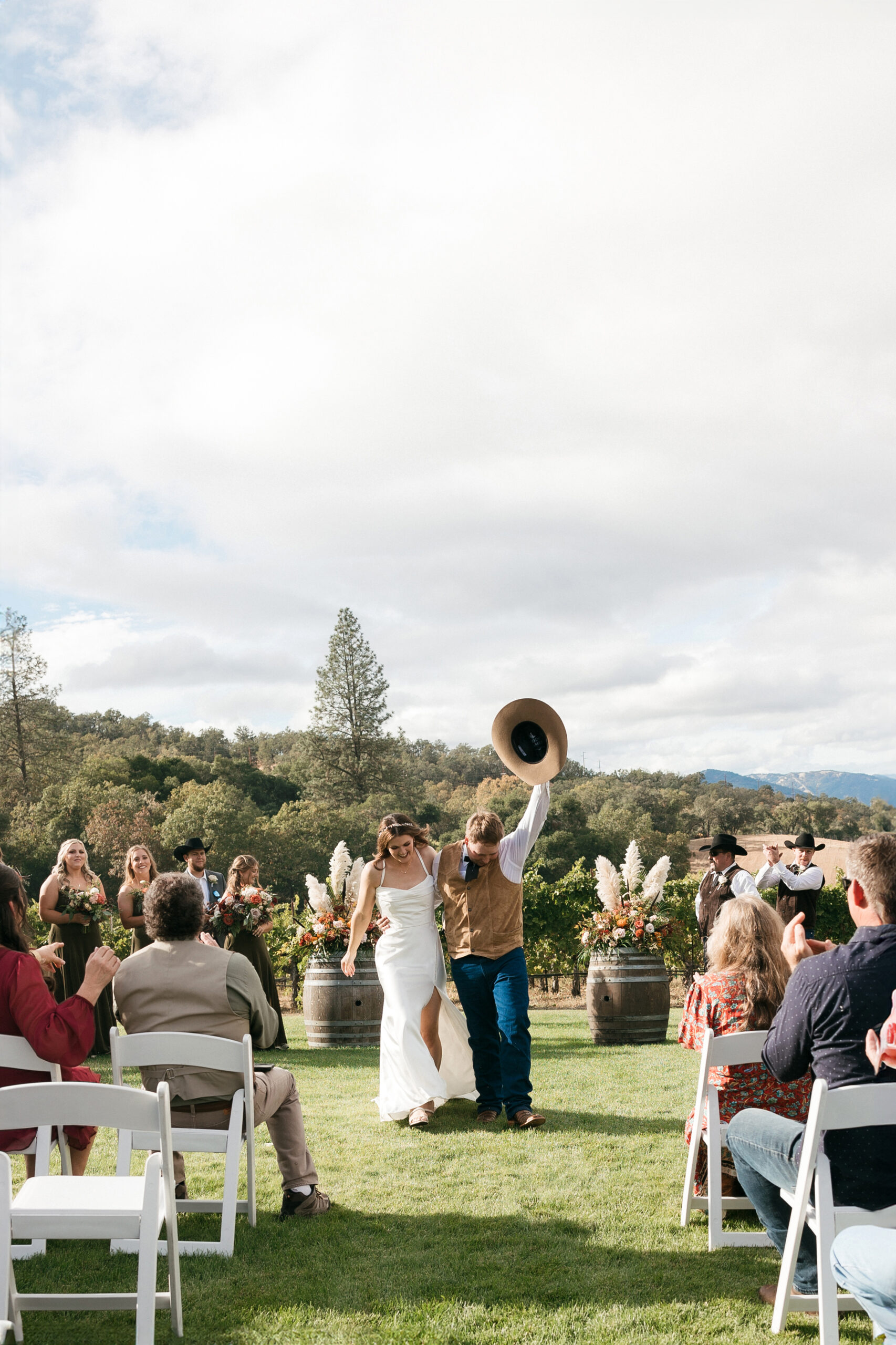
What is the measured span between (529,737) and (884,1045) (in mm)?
4115

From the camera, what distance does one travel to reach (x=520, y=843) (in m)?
6.84

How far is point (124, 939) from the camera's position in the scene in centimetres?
1825

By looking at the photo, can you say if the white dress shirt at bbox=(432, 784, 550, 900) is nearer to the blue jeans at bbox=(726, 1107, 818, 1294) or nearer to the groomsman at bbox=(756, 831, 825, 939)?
the blue jeans at bbox=(726, 1107, 818, 1294)

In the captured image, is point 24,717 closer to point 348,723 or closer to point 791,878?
point 348,723

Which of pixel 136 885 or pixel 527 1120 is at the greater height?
pixel 136 885

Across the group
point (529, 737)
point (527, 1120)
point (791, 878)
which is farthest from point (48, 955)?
point (791, 878)

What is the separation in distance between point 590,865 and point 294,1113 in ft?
55.7

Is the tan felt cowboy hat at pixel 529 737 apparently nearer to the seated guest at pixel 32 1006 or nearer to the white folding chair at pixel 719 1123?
the white folding chair at pixel 719 1123

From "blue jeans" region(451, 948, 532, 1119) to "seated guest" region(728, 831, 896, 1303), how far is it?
2.94 metres

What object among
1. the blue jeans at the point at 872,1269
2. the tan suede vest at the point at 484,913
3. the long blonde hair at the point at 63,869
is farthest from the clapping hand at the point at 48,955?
the long blonde hair at the point at 63,869

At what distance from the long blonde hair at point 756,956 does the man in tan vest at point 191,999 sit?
2.05m

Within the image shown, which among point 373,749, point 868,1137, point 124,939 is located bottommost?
point 124,939

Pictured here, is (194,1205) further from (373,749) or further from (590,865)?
(373,749)

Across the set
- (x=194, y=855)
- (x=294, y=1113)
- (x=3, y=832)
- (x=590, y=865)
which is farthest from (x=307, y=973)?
(x=3, y=832)
